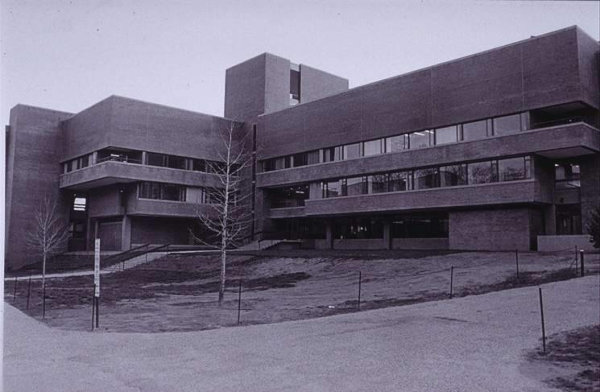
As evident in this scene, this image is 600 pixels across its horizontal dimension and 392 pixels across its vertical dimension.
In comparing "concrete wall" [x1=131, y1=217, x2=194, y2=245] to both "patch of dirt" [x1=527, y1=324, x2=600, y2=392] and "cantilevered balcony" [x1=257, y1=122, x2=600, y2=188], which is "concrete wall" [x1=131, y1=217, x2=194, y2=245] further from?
"patch of dirt" [x1=527, y1=324, x2=600, y2=392]

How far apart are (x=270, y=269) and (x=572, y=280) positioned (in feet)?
69.3

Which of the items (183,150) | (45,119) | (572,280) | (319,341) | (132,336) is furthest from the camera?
(45,119)

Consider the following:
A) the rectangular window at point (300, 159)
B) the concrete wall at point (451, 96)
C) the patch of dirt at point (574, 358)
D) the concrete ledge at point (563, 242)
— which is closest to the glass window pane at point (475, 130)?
the concrete wall at point (451, 96)

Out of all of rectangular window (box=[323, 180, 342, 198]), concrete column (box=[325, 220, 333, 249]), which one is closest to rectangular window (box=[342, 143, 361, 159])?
rectangular window (box=[323, 180, 342, 198])

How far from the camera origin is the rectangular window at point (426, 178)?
4147 cm

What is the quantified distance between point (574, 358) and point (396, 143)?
117 ft

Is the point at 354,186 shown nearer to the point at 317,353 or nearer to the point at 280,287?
the point at 280,287

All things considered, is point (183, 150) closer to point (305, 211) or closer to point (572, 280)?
point (305, 211)

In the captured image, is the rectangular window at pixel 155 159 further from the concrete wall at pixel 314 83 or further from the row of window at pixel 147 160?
the concrete wall at pixel 314 83

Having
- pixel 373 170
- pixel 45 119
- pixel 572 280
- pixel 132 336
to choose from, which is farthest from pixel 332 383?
pixel 45 119

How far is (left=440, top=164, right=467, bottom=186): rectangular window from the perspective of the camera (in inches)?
1563

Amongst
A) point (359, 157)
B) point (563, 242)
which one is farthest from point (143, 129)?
point (563, 242)

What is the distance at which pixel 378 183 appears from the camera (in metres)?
46.0

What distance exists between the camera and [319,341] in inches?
479
